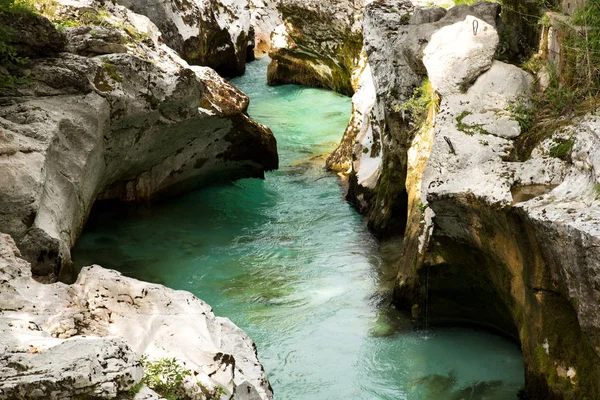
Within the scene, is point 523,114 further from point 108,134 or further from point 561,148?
point 108,134

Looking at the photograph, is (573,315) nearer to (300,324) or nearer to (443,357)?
(443,357)

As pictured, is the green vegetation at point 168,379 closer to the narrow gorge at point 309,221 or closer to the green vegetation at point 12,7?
the narrow gorge at point 309,221

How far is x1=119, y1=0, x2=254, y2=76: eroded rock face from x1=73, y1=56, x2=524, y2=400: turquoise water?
4.77 meters

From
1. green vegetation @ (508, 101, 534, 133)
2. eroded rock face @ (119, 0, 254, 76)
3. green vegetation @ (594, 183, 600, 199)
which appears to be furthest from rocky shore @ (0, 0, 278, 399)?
green vegetation @ (508, 101, 534, 133)

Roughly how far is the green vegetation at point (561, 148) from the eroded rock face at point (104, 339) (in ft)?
10.9

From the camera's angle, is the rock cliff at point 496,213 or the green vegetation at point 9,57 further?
the green vegetation at point 9,57

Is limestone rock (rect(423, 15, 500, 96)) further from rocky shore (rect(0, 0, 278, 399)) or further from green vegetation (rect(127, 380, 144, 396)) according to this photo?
green vegetation (rect(127, 380, 144, 396))

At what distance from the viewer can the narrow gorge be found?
5.27 metres

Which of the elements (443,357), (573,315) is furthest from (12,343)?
(443,357)

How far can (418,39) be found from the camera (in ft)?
31.9

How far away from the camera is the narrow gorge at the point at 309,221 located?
527 centimetres

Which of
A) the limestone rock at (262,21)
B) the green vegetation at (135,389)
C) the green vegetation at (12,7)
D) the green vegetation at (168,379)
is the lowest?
the green vegetation at (168,379)

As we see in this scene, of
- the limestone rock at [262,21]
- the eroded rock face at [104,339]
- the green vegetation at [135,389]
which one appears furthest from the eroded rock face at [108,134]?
the limestone rock at [262,21]

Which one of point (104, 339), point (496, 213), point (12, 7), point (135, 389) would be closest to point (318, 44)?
point (12, 7)
